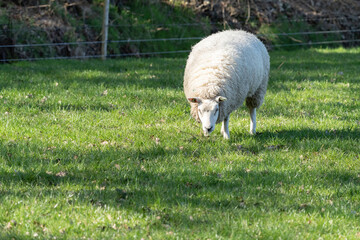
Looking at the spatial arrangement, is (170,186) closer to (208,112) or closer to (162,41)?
(208,112)

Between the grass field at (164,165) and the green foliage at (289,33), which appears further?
the green foliage at (289,33)

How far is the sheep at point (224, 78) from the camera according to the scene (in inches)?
232

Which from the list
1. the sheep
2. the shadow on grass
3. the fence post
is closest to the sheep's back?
the sheep

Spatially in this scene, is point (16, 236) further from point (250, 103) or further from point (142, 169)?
point (250, 103)

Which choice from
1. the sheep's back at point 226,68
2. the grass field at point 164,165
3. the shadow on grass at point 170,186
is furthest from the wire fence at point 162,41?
the shadow on grass at point 170,186

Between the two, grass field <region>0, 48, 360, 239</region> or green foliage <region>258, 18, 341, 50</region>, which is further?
green foliage <region>258, 18, 341, 50</region>

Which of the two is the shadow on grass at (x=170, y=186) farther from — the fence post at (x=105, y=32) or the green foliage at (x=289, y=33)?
the green foliage at (x=289, y=33)

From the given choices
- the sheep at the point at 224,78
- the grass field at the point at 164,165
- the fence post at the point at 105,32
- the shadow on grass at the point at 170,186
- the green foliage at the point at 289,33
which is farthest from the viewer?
the green foliage at the point at 289,33

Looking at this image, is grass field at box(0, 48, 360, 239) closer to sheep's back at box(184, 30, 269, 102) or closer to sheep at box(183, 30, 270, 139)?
sheep at box(183, 30, 270, 139)

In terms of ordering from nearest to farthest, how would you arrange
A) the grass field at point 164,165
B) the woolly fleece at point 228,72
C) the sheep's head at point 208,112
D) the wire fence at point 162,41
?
the grass field at point 164,165 → the sheep's head at point 208,112 → the woolly fleece at point 228,72 → the wire fence at point 162,41

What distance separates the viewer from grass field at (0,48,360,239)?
3.91 metres

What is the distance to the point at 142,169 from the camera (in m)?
5.01

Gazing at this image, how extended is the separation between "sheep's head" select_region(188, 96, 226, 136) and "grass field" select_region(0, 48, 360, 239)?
0.87 feet

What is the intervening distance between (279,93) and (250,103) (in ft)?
6.80
